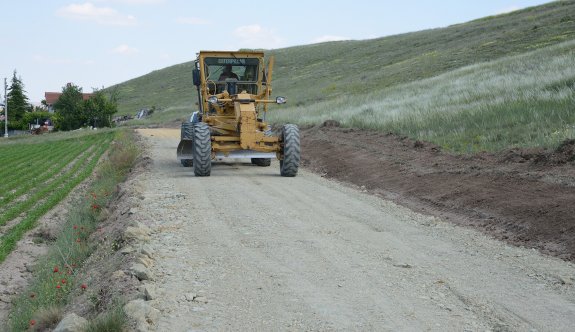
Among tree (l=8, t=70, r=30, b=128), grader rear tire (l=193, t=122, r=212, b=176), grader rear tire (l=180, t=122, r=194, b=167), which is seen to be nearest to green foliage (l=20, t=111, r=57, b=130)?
tree (l=8, t=70, r=30, b=128)

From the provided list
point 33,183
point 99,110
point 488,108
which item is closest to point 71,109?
point 99,110

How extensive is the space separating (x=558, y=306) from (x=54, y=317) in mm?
5018

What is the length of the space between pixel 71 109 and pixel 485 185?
75408mm

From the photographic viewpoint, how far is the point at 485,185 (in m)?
12.0

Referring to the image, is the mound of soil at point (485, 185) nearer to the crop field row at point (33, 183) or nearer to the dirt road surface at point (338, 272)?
the dirt road surface at point (338, 272)

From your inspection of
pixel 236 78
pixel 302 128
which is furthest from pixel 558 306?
pixel 302 128

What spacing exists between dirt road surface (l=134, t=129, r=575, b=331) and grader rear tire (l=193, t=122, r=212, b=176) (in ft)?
11.1

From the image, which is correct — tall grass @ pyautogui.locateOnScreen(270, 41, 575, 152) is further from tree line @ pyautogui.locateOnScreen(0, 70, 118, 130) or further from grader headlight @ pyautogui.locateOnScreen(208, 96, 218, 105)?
tree line @ pyautogui.locateOnScreen(0, 70, 118, 130)

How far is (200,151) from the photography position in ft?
51.1

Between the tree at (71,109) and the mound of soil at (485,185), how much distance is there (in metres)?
66.7

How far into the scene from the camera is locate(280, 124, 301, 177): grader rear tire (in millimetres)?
16141

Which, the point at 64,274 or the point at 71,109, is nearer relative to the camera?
the point at 64,274

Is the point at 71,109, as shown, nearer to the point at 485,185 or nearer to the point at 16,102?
the point at 16,102

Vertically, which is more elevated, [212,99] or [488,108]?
[212,99]
